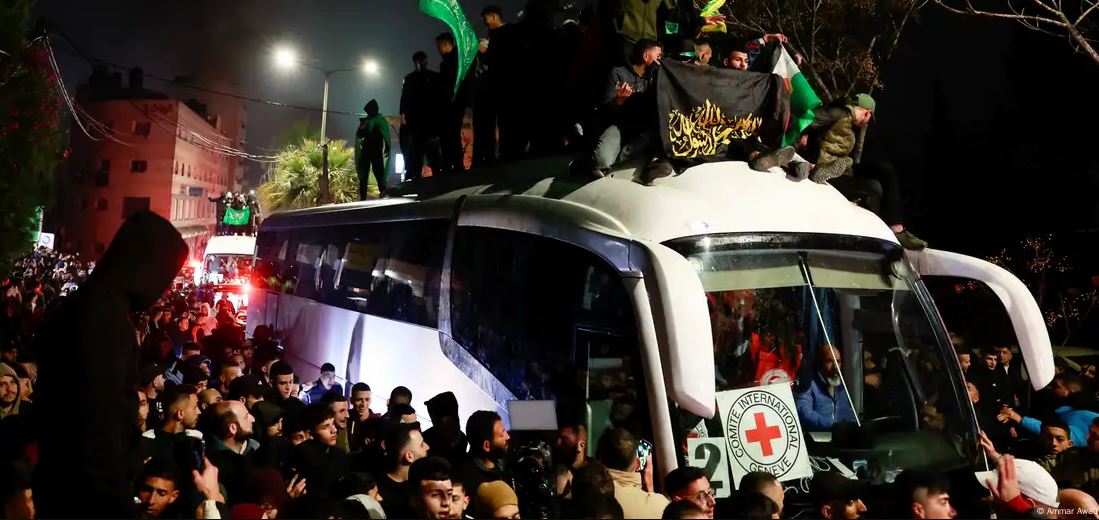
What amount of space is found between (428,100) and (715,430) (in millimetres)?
8300

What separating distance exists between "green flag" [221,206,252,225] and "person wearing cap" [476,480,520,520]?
33.7 metres

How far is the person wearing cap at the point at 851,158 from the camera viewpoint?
701 cm

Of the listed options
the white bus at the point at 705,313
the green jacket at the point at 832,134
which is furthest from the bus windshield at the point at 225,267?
the green jacket at the point at 832,134

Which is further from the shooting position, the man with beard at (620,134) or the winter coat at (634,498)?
the man with beard at (620,134)

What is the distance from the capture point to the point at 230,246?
28266 millimetres

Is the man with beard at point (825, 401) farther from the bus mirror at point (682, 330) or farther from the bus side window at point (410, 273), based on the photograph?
the bus side window at point (410, 273)

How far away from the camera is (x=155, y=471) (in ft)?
14.7

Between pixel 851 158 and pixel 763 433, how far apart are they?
8.77 feet

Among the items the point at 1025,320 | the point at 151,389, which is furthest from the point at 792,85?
the point at 151,389

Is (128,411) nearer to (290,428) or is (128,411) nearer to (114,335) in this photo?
(114,335)

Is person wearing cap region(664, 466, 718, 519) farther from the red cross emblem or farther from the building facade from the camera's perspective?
the building facade

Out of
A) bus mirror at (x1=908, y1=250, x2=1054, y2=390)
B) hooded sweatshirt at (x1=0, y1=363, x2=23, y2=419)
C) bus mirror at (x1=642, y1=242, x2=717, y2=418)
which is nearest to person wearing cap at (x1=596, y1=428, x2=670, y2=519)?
bus mirror at (x1=642, y1=242, x2=717, y2=418)

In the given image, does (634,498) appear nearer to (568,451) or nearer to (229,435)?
(568,451)

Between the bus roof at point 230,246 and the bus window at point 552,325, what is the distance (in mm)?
22062
